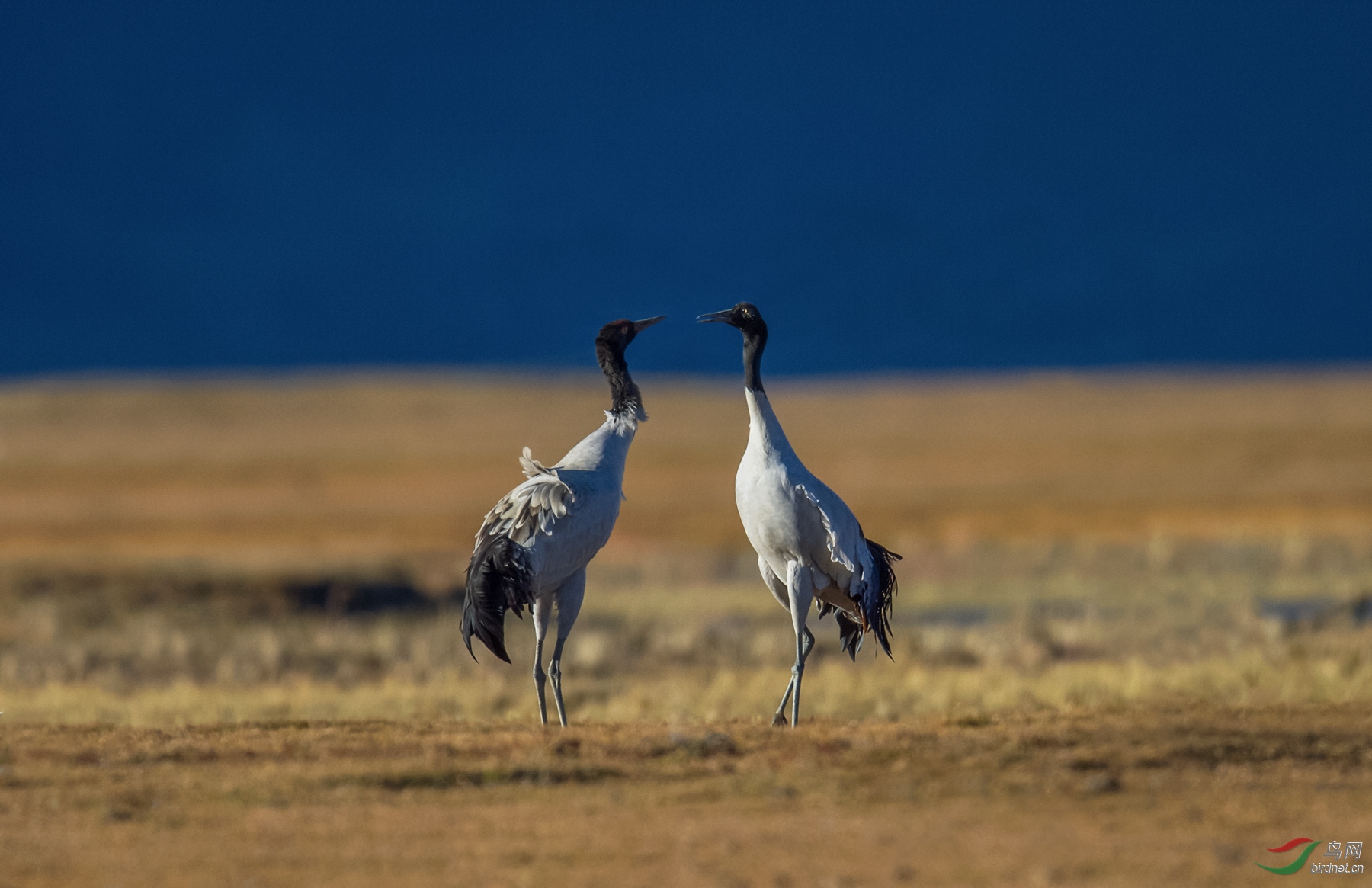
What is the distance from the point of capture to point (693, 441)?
262 feet

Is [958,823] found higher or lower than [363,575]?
lower

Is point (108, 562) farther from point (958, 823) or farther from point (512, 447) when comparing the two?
point (512, 447)

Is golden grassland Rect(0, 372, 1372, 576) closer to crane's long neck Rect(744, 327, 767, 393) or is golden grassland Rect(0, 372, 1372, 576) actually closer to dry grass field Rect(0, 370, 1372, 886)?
dry grass field Rect(0, 370, 1372, 886)

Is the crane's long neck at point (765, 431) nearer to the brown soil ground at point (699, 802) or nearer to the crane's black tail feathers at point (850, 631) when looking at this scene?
the crane's black tail feathers at point (850, 631)

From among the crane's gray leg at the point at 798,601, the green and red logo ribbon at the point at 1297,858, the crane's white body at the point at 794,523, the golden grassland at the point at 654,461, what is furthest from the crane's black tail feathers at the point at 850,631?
the golden grassland at the point at 654,461

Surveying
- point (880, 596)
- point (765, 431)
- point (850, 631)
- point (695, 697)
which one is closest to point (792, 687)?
point (880, 596)

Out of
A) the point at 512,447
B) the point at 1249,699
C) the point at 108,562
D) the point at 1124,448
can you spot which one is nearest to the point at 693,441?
the point at 512,447

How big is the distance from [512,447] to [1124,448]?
1140 inches

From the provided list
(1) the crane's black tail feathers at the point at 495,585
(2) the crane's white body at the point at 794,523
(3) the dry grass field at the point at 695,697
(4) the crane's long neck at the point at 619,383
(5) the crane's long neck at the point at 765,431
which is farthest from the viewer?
(4) the crane's long neck at the point at 619,383

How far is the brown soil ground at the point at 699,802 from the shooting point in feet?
23.7

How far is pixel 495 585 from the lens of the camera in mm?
11305

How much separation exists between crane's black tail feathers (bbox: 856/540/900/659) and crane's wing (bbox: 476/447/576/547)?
225cm
